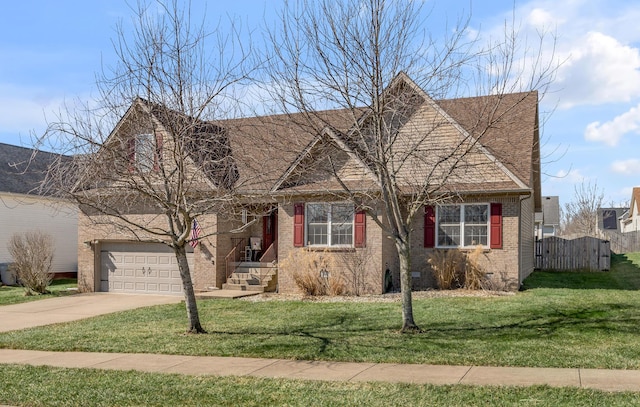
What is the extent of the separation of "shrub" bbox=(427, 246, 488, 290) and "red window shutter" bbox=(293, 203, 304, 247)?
13.4 ft

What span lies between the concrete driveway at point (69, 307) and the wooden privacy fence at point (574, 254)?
16.3 metres

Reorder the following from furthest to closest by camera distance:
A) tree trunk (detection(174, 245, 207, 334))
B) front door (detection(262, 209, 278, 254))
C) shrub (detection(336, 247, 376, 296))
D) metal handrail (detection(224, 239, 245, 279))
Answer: front door (detection(262, 209, 278, 254)) < metal handrail (detection(224, 239, 245, 279)) < shrub (detection(336, 247, 376, 296)) < tree trunk (detection(174, 245, 207, 334))

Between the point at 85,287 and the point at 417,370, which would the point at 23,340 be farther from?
the point at 85,287

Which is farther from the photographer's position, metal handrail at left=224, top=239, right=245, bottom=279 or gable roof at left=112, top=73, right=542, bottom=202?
metal handrail at left=224, top=239, right=245, bottom=279

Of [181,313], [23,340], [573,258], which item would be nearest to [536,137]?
[573,258]

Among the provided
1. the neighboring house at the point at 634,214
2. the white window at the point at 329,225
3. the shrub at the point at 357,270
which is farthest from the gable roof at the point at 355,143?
the neighboring house at the point at 634,214

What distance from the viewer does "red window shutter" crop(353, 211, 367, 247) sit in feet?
64.5

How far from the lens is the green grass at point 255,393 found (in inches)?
301

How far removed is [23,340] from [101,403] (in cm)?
612

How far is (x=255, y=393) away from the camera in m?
8.33

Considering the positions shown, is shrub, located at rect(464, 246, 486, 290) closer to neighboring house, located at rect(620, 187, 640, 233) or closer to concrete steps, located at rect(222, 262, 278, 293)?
concrete steps, located at rect(222, 262, 278, 293)

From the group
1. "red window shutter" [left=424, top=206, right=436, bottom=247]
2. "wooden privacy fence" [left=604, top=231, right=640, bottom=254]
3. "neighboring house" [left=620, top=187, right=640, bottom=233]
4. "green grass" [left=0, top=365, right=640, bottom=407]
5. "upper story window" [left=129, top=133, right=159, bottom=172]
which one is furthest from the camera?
"neighboring house" [left=620, top=187, right=640, bottom=233]

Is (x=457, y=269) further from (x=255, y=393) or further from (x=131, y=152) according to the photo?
(x=255, y=393)

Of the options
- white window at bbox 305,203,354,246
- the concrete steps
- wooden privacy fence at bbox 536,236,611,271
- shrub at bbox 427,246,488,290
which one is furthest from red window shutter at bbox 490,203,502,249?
wooden privacy fence at bbox 536,236,611,271
